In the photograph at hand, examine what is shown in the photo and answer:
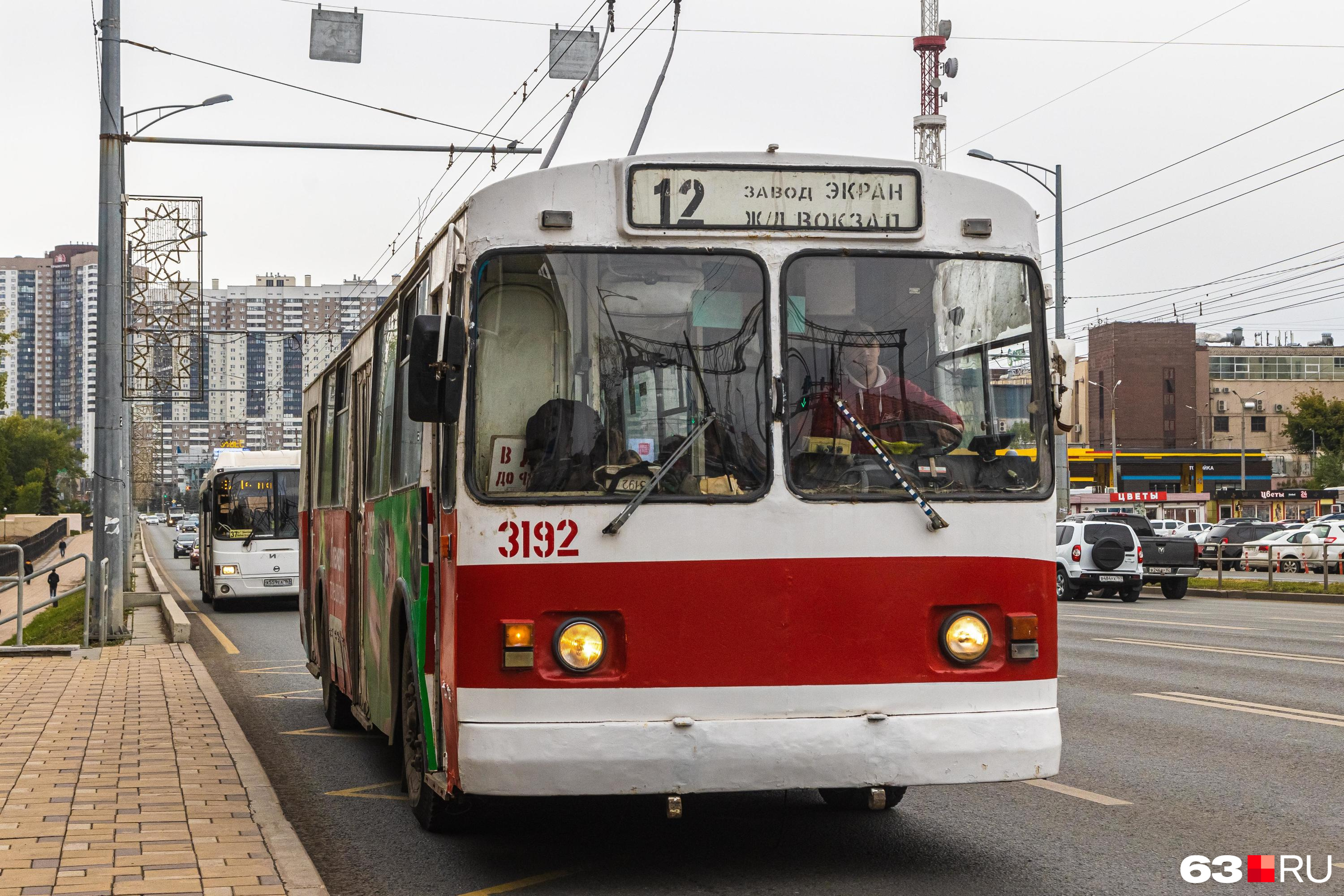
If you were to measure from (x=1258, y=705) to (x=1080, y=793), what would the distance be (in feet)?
14.4

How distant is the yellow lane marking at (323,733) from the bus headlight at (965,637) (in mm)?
6198

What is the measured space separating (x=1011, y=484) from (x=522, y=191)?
7.46 ft

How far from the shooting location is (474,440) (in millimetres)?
6133

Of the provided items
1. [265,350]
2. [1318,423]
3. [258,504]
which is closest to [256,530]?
[258,504]

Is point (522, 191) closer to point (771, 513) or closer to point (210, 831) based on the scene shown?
point (771, 513)

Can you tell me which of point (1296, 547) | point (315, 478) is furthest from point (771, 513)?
point (1296, 547)

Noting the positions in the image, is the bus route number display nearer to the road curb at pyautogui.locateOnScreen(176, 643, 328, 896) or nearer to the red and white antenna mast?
the road curb at pyautogui.locateOnScreen(176, 643, 328, 896)

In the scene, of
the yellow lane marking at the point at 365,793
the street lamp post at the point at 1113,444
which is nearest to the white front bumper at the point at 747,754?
the yellow lane marking at the point at 365,793

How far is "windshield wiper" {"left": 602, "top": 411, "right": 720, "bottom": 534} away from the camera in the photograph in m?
6.07

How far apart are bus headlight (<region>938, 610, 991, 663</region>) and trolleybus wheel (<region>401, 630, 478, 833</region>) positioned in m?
2.38

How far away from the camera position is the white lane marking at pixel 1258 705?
11438 mm

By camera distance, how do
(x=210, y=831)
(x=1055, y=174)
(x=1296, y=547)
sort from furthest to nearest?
(x=1296, y=547) < (x=1055, y=174) < (x=210, y=831)

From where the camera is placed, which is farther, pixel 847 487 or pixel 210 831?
pixel 210 831

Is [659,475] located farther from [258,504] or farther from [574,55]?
[258,504]
